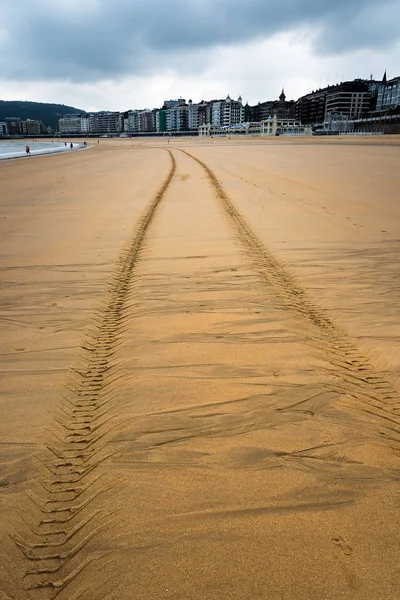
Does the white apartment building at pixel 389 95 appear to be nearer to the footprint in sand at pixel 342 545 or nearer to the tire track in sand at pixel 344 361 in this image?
the tire track in sand at pixel 344 361

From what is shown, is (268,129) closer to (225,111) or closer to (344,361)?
(225,111)

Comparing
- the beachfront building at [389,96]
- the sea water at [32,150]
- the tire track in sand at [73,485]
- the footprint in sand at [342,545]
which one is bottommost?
the tire track in sand at [73,485]

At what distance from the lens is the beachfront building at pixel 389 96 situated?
122625mm

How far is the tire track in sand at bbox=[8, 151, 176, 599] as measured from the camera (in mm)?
1837

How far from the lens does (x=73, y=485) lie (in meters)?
2.27

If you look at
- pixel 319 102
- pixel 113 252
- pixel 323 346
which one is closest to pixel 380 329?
pixel 323 346

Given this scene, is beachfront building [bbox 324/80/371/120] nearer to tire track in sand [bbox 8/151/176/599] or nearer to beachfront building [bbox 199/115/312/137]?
beachfront building [bbox 199/115/312/137]

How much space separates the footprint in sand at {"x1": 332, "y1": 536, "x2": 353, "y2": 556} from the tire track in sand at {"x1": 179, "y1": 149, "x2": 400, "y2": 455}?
77 centimetres

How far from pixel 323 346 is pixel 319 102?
17214 cm

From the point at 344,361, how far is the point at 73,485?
2319 mm

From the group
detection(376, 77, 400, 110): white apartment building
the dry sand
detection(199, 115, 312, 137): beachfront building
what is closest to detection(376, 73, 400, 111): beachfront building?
detection(376, 77, 400, 110): white apartment building

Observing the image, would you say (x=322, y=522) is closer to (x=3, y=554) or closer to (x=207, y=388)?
(x=207, y=388)

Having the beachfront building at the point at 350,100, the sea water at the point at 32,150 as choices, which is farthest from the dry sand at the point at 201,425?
the beachfront building at the point at 350,100

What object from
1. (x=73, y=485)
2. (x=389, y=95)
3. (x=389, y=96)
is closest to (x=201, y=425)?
(x=73, y=485)
